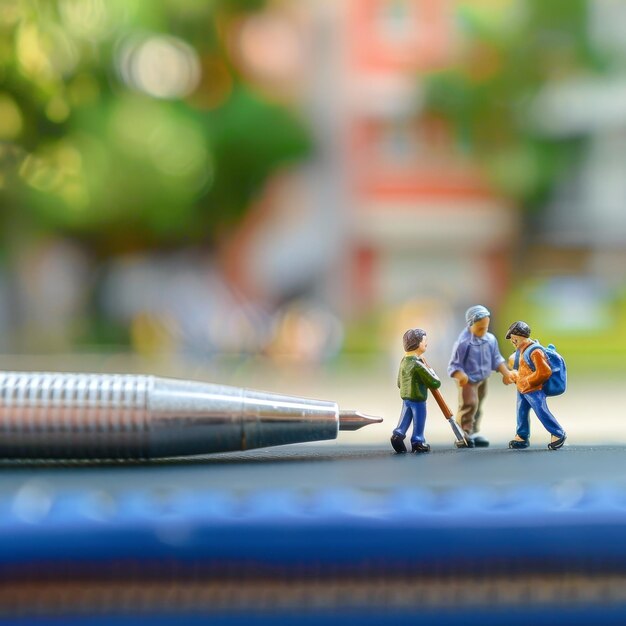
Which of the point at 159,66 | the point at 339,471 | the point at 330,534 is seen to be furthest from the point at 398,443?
the point at 159,66

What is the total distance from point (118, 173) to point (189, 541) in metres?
5.67

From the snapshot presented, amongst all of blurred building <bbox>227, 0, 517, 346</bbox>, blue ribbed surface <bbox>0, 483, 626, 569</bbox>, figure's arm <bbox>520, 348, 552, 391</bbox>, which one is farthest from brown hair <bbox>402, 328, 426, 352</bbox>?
blurred building <bbox>227, 0, 517, 346</bbox>

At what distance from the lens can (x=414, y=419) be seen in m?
0.78

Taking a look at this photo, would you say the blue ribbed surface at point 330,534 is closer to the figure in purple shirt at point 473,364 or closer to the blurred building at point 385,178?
the figure in purple shirt at point 473,364

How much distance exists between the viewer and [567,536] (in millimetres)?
554

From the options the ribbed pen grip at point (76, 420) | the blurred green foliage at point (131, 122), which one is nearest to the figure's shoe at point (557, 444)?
the ribbed pen grip at point (76, 420)

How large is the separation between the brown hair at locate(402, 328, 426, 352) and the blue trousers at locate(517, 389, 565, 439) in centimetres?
10

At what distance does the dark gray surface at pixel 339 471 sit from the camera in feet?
1.98

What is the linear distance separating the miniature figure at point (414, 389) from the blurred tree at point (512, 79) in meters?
6.74

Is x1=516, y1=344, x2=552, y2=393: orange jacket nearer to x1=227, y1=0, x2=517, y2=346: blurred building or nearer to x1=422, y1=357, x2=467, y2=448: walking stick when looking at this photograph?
x1=422, y1=357, x2=467, y2=448: walking stick

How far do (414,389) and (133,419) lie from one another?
0.26 meters

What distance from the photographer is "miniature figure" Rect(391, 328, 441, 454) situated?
770 mm

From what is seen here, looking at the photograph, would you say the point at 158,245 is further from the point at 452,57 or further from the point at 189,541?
the point at 189,541

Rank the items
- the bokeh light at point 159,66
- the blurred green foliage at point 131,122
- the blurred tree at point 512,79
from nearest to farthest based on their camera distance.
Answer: the blurred green foliage at point 131,122 → the bokeh light at point 159,66 → the blurred tree at point 512,79
